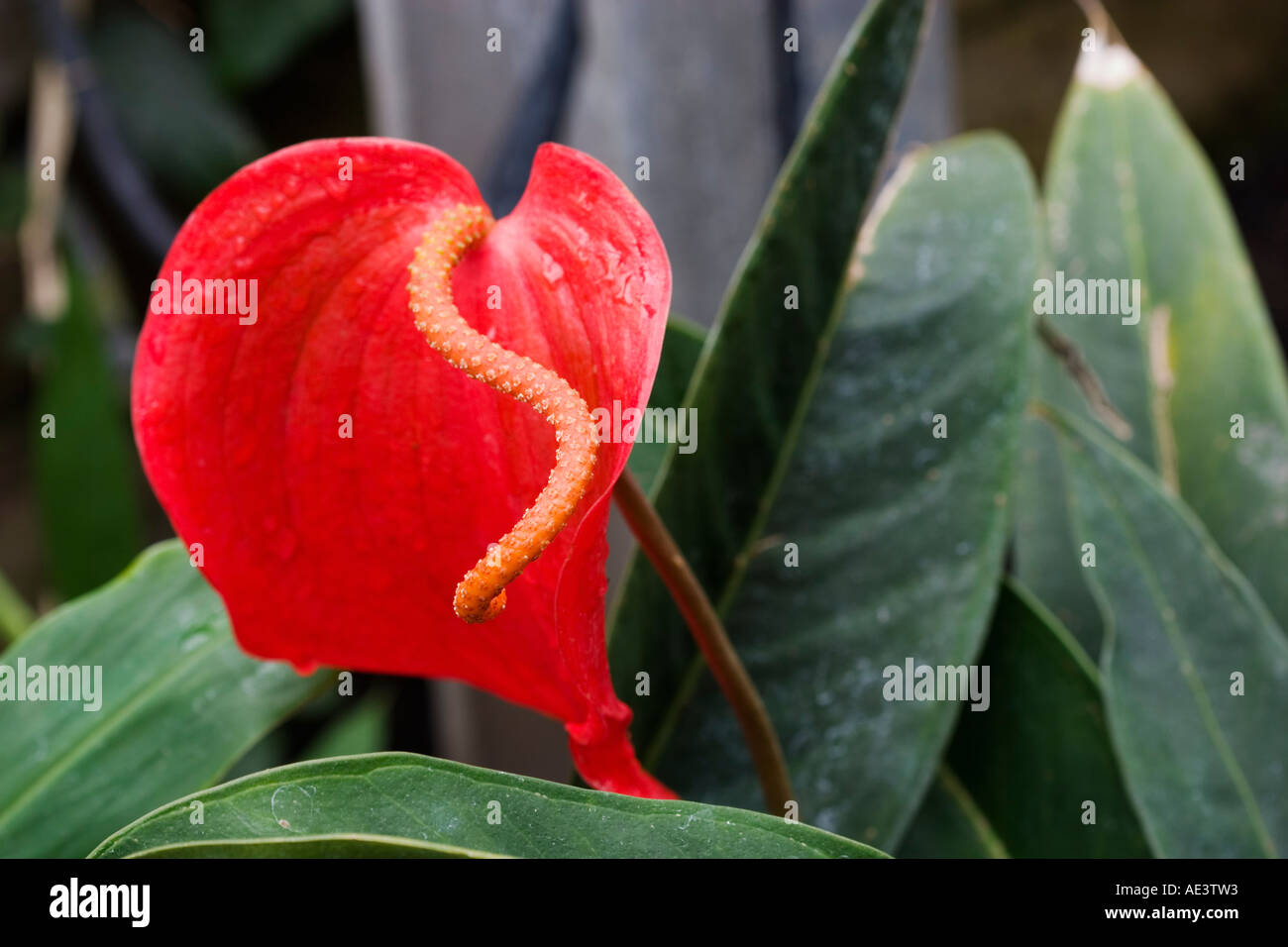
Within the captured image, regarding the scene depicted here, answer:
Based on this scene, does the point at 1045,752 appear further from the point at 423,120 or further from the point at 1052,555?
the point at 423,120

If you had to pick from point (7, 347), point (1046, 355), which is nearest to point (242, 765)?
point (7, 347)

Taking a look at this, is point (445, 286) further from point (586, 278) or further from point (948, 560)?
point (948, 560)

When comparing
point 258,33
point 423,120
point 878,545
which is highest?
point 258,33

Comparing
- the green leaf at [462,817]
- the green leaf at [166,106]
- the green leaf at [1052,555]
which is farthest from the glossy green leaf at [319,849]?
the green leaf at [166,106]

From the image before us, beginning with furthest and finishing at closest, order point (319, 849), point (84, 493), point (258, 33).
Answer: point (258, 33), point (84, 493), point (319, 849)

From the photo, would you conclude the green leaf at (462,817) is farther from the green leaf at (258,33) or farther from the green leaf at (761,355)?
the green leaf at (258,33)

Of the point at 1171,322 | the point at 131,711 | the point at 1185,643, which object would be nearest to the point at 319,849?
the point at 131,711
